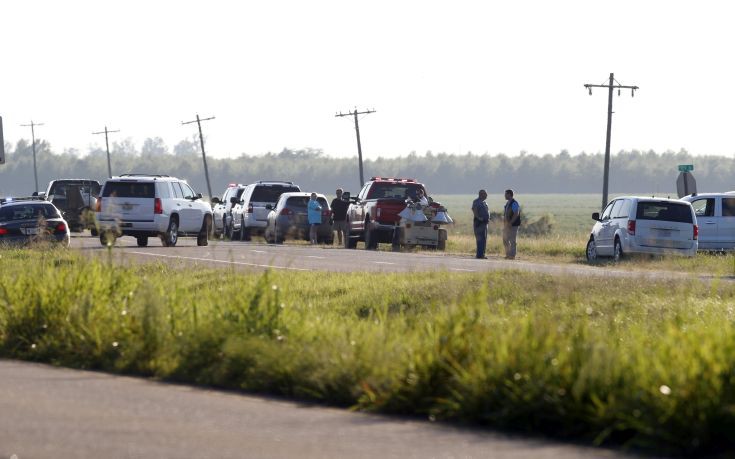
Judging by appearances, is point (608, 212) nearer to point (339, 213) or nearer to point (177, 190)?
point (339, 213)

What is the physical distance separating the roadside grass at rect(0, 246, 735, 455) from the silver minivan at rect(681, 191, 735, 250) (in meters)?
19.1

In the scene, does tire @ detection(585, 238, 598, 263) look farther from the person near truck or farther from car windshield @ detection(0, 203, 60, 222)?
car windshield @ detection(0, 203, 60, 222)

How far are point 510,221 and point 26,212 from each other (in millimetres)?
11429

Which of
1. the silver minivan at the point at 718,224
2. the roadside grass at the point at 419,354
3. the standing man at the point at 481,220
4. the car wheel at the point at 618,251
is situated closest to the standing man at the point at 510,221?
the standing man at the point at 481,220

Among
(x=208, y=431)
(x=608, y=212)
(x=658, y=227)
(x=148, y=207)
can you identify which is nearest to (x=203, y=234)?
(x=148, y=207)

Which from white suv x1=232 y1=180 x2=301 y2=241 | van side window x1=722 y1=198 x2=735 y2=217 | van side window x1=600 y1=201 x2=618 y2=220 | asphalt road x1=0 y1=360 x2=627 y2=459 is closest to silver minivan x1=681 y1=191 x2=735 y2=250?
van side window x1=722 y1=198 x2=735 y2=217

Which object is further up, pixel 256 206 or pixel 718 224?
pixel 718 224

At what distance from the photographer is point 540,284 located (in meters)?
20.0

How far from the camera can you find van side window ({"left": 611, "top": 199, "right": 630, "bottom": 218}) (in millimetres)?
32500

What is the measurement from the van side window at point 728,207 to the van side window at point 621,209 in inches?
131

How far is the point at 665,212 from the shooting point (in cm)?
3222

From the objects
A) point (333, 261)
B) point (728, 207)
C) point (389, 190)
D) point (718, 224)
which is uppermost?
point (389, 190)

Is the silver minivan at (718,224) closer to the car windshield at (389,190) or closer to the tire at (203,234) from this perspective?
the car windshield at (389,190)

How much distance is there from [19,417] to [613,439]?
374 cm
